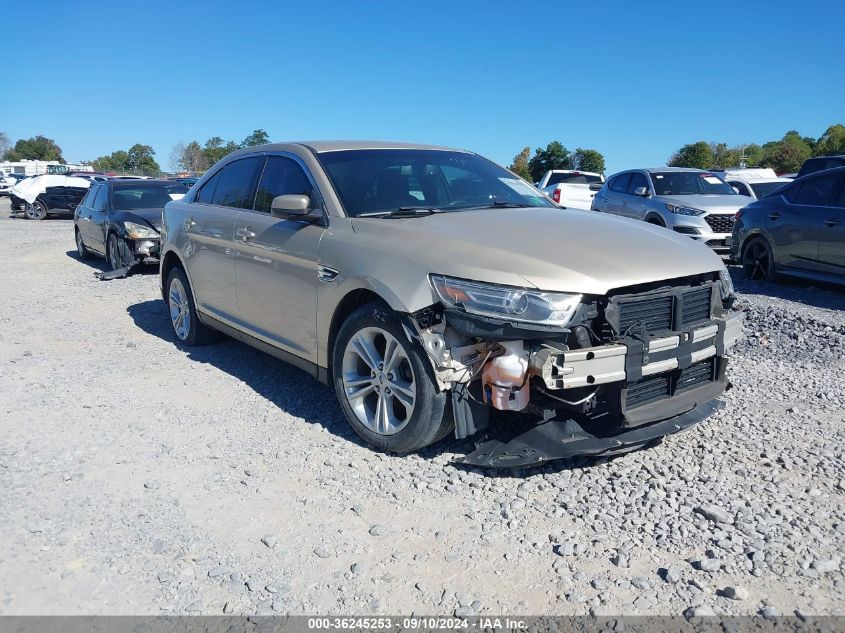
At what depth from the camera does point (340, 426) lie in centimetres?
464

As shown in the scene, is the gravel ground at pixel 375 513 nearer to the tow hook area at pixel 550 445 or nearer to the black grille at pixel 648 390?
the tow hook area at pixel 550 445

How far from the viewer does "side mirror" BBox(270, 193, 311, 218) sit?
445 cm

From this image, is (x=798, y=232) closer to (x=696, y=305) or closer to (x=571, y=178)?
(x=696, y=305)

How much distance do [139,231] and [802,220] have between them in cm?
969

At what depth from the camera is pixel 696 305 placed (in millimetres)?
3895

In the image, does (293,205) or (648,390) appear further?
(293,205)

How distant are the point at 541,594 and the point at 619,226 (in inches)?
91.9

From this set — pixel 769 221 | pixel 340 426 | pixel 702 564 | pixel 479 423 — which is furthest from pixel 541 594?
pixel 769 221

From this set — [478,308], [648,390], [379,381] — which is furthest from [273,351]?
[648,390]

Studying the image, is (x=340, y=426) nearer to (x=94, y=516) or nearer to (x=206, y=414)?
(x=206, y=414)

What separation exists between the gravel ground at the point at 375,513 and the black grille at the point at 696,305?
0.79 metres

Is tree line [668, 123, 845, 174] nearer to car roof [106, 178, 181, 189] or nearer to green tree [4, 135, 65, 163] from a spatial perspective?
car roof [106, 178, 181, 189]

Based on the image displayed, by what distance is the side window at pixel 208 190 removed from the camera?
20.5 feet

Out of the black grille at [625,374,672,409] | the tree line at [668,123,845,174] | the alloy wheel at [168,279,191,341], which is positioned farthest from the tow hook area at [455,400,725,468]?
the tree line at [668,123,845,174]
